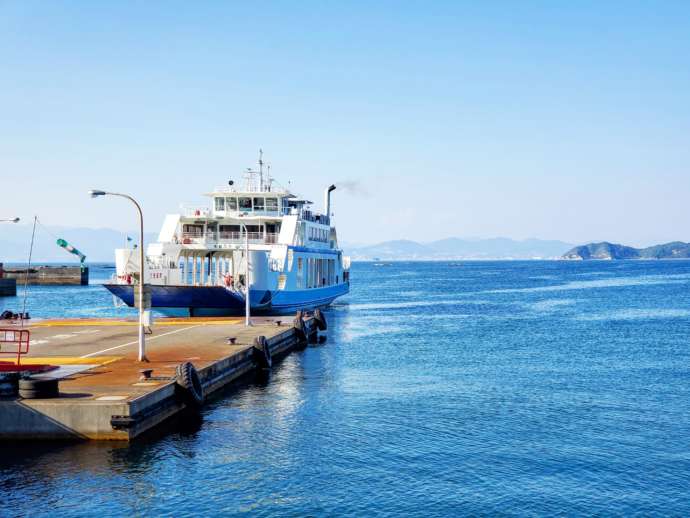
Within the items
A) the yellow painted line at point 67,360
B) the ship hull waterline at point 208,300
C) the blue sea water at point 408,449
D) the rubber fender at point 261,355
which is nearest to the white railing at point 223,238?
the ship hull waterline at point 208,300

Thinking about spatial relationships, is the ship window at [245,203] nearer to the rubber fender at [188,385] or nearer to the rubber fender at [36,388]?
the rubber fender at [188,385]

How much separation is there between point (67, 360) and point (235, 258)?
23.5 m

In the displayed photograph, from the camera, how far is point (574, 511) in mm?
17031

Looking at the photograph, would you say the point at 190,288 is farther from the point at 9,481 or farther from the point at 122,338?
the point at 9,481

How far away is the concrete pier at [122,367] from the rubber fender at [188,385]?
23 cm

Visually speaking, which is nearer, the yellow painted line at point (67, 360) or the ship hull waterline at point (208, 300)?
the yellow painted line at point (67, 360)

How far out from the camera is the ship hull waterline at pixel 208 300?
50656 mm

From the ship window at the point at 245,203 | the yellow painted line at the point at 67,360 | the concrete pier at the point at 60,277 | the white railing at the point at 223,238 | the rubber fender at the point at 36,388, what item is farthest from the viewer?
the concrete pier at the point at 60,277

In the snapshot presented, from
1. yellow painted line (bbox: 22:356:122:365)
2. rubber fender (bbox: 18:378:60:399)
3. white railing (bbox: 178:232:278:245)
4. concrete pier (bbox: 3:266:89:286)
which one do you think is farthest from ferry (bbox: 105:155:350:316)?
concrete pier (bbox: 3:266:89:286)

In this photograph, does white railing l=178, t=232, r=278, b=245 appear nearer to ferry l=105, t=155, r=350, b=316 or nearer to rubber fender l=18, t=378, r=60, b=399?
ferry l=105, t=155, r=350, b=316

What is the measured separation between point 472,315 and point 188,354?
43621 millimetres

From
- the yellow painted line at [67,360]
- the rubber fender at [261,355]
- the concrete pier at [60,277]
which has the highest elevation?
the concrete pier at [60,277]

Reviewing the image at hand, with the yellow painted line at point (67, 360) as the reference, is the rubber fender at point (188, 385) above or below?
below

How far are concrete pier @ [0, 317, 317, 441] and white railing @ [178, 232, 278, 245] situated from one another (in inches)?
334
